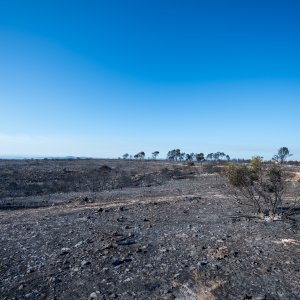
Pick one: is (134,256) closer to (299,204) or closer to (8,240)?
(8,240)

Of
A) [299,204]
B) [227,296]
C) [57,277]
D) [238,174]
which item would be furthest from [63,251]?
[299,204]

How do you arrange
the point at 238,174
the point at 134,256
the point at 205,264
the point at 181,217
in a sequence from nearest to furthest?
the point at 205,264 < the point at 134,256 < the point at 181,217 < the point at 238,174

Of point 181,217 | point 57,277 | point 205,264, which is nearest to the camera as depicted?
point 57,277

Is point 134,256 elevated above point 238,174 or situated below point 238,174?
below

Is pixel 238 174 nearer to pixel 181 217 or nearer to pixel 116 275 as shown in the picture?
pixel 181 217

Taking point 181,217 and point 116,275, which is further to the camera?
point 181,217

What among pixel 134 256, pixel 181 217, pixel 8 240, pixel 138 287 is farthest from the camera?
pixel 181 217

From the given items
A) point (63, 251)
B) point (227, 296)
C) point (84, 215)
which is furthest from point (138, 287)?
point (84, 215)

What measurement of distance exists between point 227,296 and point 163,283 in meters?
1.62

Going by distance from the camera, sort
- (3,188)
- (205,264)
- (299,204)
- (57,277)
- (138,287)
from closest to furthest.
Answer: (138,287) → (57,277) → (205,264) → (299,204) → (3,188)

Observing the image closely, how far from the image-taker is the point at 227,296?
25.8 ft

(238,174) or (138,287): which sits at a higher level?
(238,174)

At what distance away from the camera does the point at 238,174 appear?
60.5 feet

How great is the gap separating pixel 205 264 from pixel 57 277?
4.12m
